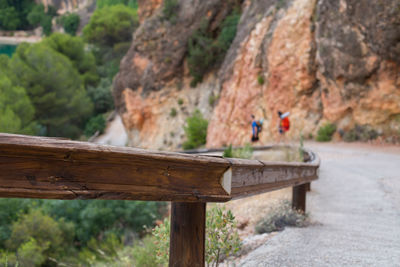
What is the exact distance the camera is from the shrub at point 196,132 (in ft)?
89.2

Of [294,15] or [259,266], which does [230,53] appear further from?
[259,266]

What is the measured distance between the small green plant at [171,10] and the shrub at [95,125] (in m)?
16.8

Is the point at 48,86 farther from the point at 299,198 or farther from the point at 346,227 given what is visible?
the point at 346,227

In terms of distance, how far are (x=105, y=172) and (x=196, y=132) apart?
84.0ft

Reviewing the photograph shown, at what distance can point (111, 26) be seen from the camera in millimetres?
51438

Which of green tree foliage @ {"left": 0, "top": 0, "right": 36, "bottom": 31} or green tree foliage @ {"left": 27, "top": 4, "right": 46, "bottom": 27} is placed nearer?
green tree foliage @ {"left": 0, "top": 0, "right": 36, "bottom": 31}

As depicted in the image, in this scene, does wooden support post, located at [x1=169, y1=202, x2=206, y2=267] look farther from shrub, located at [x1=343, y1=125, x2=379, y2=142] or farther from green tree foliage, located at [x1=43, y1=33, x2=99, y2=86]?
green tree foliage, located at [x1=43, y1=33, x2=99, y2=86]

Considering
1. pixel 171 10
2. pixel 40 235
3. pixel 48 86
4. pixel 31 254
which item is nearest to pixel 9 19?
pixel 48 86

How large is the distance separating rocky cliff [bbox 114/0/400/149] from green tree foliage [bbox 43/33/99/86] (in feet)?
41.2

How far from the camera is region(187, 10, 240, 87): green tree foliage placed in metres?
28.8

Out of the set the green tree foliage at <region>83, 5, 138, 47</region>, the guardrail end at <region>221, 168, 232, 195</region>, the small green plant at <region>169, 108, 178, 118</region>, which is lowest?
the guardrail end at <region>221, 168, 232, 195</region>

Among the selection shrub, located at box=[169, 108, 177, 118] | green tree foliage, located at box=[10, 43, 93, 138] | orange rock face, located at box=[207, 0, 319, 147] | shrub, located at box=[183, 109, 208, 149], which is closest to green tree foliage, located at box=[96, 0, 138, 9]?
green tree foliage, located at box=[10, 43, 93, 138]

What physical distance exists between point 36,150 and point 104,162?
303mm

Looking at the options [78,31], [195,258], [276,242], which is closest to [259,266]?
[276,242]
